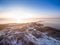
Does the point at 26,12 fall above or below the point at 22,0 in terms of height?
below

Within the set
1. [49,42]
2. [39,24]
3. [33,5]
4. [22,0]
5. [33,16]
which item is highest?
[22,0]

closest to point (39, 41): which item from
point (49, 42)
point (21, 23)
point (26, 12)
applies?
point (49, 42)

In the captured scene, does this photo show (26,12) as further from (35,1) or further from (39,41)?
(39,41)

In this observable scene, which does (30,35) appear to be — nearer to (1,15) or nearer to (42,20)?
(42,20)

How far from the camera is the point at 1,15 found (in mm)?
1570

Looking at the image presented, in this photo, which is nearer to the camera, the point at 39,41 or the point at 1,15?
the point at 39,41

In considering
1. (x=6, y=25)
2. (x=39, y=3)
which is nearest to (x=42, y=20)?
(x=39, y=3)

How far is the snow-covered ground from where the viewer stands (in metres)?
1.40

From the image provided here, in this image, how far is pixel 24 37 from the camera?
1433 mm

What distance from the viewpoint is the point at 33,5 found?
1.54 meters

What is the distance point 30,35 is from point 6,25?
18.6 inches

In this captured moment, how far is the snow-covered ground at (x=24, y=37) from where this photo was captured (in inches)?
55.1

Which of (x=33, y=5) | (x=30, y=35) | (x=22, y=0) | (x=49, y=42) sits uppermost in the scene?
(x=22, y=0)

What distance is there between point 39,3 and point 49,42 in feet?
2.32
